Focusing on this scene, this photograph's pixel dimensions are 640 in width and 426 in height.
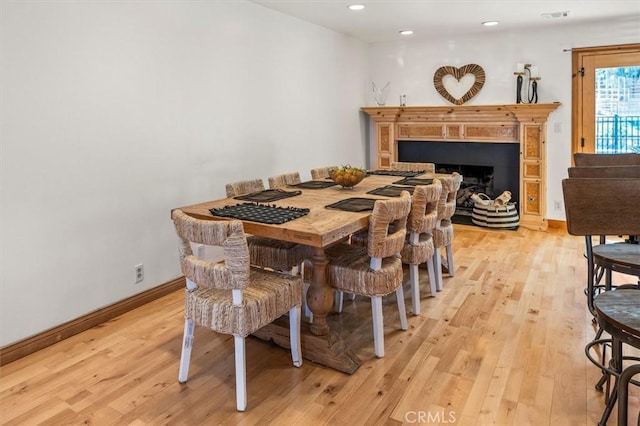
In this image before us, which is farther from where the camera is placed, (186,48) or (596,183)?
(186,48)

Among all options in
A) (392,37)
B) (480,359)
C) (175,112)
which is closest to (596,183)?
(480,359)

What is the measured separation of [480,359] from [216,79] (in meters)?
2.98

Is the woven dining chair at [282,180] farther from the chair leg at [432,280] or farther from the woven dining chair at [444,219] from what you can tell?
the chair leg at [432,280]

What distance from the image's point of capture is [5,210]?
264 centimetres

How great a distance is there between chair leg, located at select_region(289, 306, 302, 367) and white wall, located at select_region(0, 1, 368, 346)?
1.49m

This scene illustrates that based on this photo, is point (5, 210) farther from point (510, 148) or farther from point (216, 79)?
point (510, 148)

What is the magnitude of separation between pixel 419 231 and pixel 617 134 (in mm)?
3734

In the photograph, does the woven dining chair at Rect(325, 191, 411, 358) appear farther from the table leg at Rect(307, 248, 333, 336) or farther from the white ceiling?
the white ceiling

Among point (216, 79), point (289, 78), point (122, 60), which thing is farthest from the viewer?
point (289, 78)

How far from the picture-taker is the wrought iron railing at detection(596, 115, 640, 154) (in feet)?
17.6

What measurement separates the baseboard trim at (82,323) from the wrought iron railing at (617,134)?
4910mm

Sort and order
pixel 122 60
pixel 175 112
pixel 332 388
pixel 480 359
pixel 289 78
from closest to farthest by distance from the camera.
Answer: pixel 332 388 < pixel 480 359 < pixel 122 60 < pixel 175 112 < pixel 289 78

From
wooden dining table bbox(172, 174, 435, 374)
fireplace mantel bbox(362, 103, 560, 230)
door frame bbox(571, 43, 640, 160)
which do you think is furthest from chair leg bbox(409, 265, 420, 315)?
door frame bbox(571, 43, 640, 160)

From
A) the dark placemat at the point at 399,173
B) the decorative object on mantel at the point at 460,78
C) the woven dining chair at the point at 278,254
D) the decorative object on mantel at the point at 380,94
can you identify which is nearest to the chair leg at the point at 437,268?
the dark placemat at the point at 399,173
